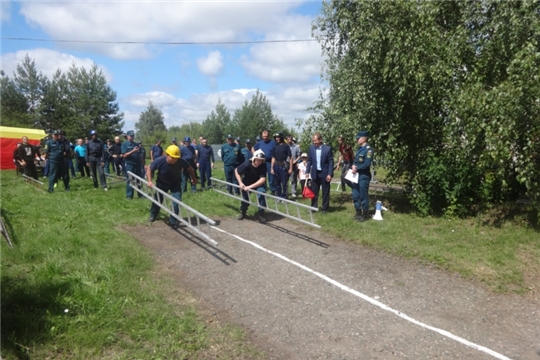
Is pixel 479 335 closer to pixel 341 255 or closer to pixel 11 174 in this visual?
pixel 341 255

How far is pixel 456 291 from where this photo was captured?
534 centimetres

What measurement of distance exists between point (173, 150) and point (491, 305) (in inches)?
245

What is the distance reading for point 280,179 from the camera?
1112 centimetres

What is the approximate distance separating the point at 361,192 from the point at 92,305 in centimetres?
599

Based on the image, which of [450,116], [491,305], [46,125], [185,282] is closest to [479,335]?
[491,305]

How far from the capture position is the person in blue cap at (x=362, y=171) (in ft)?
27.5

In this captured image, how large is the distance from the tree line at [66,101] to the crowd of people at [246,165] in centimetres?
3849

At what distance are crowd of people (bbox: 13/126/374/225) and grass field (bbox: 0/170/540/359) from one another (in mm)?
842

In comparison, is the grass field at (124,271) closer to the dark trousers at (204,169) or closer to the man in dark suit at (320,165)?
the man in dark suit at (320,165)

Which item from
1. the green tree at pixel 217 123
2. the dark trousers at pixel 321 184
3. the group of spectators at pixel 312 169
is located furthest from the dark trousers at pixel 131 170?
the green tree at pixel 217 123

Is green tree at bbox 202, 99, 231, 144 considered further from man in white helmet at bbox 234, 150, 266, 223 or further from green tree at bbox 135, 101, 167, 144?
man in white helmet at bbox 234, 150, 266, 223

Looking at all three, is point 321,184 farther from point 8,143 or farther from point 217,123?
point 217,123

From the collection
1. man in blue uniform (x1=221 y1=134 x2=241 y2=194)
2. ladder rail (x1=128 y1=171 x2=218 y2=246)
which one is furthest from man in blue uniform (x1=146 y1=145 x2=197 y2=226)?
man in blue uniform (x1=221 y1=134 x2=241 y2=194)

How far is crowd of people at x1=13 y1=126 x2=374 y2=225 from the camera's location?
27.7 ft
